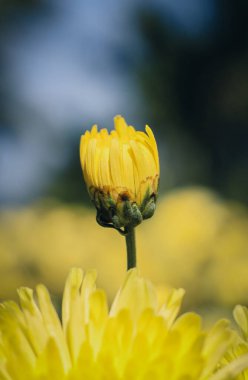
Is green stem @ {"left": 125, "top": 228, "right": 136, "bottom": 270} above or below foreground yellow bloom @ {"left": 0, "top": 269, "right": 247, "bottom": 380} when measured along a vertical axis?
above

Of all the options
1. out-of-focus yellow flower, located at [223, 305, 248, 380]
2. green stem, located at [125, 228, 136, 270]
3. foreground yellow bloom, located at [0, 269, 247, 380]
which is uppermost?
green stem, located at [125, 228, 136, 270]

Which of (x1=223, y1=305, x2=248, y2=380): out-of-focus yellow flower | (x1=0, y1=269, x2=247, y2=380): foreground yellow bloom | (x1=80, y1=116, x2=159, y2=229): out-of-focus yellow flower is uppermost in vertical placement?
(x1=80, y1=116, x2=159, y2=229): out-of-focus yellow flower

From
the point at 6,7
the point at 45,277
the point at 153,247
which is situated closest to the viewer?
the point at 45,277

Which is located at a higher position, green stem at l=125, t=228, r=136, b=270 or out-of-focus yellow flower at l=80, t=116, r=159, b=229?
out-of-focus yellow flower at l=80, t=116, r=159, b=229

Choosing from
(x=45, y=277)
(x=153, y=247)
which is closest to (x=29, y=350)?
(x=45, y=277)

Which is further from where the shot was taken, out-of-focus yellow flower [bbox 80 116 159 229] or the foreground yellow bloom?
out-of-focus yellow flower [bbox 80 116 159 229]

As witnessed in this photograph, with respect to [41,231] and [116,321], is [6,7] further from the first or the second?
[116,321]
